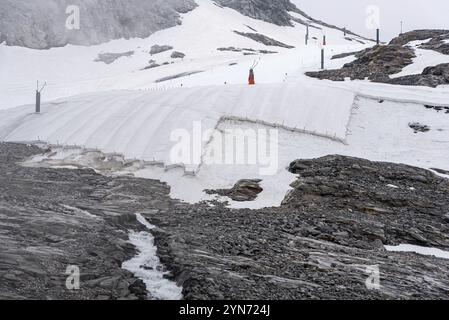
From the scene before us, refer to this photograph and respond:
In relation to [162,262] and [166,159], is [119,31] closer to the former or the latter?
[166,159]

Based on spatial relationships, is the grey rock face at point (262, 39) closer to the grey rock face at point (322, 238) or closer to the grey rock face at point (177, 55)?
the grey rock face at point (177, 55)

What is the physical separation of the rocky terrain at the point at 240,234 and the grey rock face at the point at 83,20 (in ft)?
151

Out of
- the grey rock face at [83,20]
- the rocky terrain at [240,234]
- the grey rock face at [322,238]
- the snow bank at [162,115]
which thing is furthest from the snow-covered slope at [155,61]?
the grey rock face at [322,238]

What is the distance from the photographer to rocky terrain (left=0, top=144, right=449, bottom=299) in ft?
31.7

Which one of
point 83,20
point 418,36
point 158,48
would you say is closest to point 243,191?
point 418,36

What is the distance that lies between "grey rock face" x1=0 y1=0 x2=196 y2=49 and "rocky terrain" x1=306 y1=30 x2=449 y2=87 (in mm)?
38741

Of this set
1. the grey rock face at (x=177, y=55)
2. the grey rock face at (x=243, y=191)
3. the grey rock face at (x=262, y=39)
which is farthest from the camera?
the grey rock face at (x=262, y=39)

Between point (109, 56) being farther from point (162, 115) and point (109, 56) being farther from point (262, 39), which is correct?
point (162, 115)

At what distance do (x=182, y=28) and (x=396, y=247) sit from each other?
213ft

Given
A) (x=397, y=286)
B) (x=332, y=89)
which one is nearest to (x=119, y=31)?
(x=332, y=89)

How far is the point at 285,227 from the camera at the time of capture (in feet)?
47.4

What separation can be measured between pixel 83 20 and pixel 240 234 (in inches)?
2471

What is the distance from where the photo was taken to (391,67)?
36906mm

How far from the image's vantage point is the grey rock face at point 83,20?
60216 millimetres
